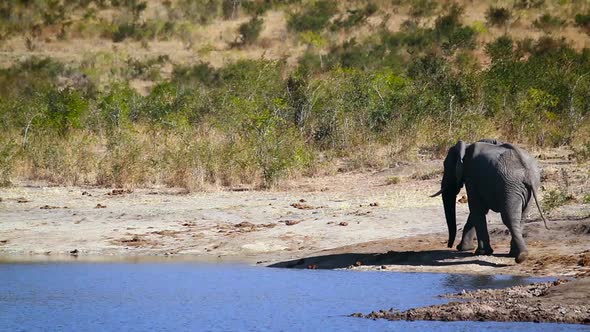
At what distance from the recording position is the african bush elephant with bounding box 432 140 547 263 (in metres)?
15.1

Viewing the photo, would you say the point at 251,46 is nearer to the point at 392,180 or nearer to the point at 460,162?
the point at 392,180

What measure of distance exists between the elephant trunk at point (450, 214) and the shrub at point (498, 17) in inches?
1472

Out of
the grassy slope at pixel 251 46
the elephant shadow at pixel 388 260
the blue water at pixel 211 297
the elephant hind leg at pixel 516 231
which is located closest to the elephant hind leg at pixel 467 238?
the elephant shadow at pixel 388 260

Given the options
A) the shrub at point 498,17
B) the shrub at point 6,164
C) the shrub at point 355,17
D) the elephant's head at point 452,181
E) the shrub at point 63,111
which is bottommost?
the elephant's head at point 452,181

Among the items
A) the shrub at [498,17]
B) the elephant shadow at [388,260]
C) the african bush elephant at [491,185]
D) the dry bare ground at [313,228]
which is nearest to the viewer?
the african bush elephant at [491,185]

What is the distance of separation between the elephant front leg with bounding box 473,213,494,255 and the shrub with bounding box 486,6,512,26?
38.0m

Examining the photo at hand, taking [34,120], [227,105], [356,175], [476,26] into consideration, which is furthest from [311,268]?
[476,26]

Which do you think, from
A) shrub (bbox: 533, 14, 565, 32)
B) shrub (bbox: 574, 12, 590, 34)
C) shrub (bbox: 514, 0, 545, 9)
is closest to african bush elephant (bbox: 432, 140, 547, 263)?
shrub (bbox: 533, 14, 565, 32)

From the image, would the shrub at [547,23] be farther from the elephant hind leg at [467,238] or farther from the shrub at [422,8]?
the elephant hind leg at [467,238]

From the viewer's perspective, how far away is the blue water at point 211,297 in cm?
1220

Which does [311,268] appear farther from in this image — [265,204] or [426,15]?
[426,15]

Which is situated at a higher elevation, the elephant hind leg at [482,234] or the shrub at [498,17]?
the shrub at [498,17]

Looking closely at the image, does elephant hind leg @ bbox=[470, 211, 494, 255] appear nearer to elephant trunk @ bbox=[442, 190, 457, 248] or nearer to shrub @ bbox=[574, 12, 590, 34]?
elephant trunk @ bbox=[442, 190, 457, 248]

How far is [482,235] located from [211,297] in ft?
13.1
